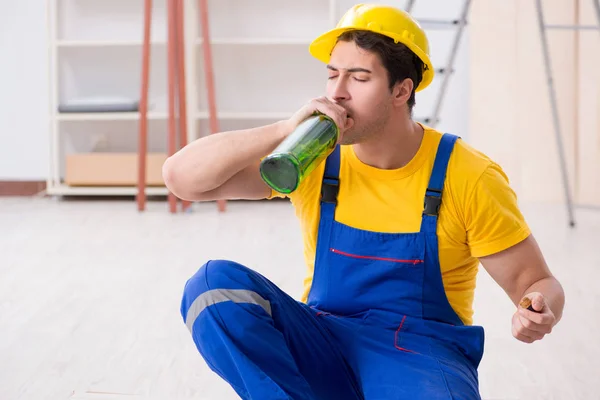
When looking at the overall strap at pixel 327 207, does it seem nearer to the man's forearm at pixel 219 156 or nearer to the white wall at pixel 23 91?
the man's forearm at pixel 219 156

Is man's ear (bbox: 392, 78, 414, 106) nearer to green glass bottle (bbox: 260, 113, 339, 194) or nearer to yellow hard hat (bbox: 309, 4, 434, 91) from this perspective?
yellow hard hat (bbox: 309, 4, 434, 91)

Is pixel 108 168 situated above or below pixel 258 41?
below

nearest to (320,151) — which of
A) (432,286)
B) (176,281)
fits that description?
(432,286)

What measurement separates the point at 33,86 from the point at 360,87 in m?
4.29

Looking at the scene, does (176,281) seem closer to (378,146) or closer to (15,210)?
(378,146)

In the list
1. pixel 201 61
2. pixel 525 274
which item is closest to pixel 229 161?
pixel 525 274

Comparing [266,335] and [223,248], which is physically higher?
[266,335]

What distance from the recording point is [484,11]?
17.5 feet

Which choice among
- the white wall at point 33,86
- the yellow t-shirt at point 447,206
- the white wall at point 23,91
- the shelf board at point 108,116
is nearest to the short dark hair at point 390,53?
the yellow t-shirt at point 447,206

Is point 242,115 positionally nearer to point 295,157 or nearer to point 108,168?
point 108,168

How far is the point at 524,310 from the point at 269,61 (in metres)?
4.31

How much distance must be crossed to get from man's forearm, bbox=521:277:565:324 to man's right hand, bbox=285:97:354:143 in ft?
1.59

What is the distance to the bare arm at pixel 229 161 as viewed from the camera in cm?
181

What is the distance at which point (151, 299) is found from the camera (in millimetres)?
3219
